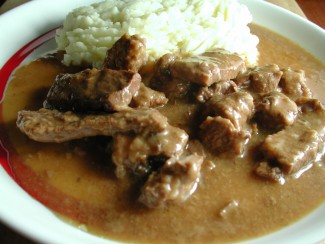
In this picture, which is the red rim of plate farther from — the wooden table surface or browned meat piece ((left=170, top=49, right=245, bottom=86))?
browned meat piece ((left=170, top=49, right=245, bottom=86))

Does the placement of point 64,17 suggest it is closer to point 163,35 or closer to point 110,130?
point 163,35

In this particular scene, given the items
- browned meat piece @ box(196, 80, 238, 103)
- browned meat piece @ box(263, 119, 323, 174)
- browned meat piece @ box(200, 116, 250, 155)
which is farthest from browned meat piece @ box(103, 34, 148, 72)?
browned meat piece @ box(263, 119, 323, 174)

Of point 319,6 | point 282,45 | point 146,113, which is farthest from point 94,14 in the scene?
point 319,6

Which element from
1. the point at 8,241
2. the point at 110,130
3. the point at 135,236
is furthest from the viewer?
the point at 110,130

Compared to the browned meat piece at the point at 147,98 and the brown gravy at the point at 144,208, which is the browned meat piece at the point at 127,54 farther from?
the brown gravy at the point at 144,208

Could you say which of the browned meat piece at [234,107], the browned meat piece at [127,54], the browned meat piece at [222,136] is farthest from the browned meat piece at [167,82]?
the browned meat piece at [222,136]

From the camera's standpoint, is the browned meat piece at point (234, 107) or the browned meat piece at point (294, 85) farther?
the browned meat piece at point (294, 85)
